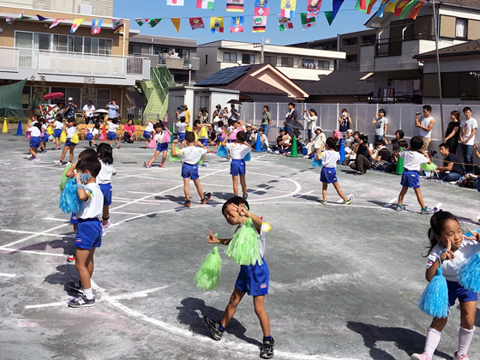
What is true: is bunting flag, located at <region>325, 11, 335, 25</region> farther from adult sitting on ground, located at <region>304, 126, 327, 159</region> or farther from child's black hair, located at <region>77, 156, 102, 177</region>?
child's black hair, located at <region>77, 156, 102, 177</region>

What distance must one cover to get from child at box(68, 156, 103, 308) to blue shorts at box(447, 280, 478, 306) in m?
4.07

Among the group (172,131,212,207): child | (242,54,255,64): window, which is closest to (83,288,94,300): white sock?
(172,131,212,207): child

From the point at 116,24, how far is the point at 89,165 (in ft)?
110

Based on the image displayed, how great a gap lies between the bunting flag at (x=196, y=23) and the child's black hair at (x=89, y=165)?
62.8ft

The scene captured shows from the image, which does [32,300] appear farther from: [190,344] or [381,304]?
[381,304]

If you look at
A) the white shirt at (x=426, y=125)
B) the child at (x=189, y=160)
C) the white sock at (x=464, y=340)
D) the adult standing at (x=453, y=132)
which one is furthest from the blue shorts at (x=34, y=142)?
the white sock at (x=464, y=340)

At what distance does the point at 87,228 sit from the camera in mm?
6738

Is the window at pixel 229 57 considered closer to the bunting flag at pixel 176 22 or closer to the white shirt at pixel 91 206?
the bunting flag at pixel 176 22

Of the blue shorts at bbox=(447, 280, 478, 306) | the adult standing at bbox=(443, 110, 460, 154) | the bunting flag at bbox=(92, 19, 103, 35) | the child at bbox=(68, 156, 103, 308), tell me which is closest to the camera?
the blue shorts at bbox=(447, 280, 478, 306)

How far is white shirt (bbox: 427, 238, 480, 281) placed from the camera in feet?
17.6

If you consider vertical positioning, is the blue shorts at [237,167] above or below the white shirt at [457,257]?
above

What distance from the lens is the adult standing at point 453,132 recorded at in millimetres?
18163

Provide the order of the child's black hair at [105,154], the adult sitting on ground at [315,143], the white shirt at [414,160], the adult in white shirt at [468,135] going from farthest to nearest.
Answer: the adult sitting on ground at [315,143] < the adult in white shirt at [468,135] < the white shirt at [414,160] < the child's black hair at [105,154]

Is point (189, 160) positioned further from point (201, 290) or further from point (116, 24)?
point (116, 24)
